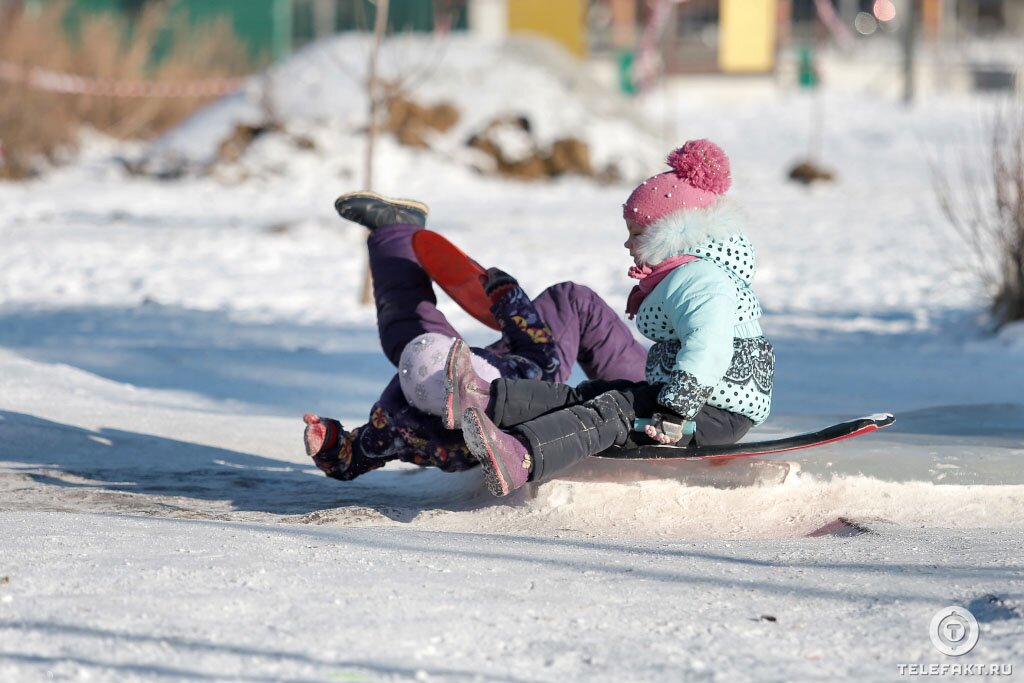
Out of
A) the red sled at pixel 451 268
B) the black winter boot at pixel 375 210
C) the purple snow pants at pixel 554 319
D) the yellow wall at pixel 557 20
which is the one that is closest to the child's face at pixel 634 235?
the purple snow pants at pixel 554 319

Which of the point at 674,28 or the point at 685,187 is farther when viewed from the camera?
the point at 674,28

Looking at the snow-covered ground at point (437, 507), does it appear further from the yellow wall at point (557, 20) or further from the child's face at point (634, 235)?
the yellow wall at point (557, 20)

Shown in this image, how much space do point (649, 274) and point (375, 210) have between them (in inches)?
43.3

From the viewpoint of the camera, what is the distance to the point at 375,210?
445 cm

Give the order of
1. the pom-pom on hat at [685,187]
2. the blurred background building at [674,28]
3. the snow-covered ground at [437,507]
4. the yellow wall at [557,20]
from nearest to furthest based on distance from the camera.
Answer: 1. the snow-covered ground at [437,507]
2. the pom-pom on hat at [685,187]
3. the blurred background building at [674,28]
4. the yellow wall at [557,20]

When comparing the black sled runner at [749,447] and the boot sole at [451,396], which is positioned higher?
the boot sole at [451,396]

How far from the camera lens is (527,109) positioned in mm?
16984

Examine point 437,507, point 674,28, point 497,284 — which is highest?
point 674,28

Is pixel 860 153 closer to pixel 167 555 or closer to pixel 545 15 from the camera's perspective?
pixel 545 15

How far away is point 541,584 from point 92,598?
894 millimetres

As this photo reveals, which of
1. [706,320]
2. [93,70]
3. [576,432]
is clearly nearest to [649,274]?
[706,320]

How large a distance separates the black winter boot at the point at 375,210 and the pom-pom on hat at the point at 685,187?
90 centimetres

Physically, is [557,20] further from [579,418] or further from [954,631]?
[954,631]

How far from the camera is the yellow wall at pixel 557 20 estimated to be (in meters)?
24.7
